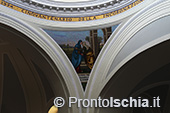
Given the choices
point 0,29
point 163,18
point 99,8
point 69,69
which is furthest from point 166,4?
point 0,29

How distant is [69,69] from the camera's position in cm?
774

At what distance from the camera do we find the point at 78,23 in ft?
25.8

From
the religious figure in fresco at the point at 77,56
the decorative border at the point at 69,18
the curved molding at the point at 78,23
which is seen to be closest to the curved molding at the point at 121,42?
the curved molding at the point at 78,23

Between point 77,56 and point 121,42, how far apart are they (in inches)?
74.7

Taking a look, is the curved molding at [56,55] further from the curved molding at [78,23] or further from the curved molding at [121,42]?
the curved molding at [121,42]

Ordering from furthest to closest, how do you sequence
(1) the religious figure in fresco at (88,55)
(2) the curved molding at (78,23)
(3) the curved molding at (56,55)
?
(1) the religious figure in fresco at (88,55)
(3) the curved molding at (56,55)
(2) the curved molding at (78,23)

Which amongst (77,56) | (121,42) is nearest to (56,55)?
(77,56)

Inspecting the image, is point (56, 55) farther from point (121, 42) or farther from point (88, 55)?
point (121, 42)

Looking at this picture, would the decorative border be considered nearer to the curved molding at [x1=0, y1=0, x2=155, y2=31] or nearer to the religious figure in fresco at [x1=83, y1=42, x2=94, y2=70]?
the curved molding at [x1=0, y1=0, x2=155, y2=31]

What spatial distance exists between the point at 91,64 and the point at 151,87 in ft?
9.42

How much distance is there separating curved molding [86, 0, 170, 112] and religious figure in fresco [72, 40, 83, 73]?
671 millimetres

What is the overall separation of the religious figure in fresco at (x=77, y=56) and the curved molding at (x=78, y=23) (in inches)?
27.2

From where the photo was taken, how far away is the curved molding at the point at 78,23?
270 inches

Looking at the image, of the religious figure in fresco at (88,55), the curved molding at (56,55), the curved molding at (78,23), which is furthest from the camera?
the religious figure in fresco at (88,55)
